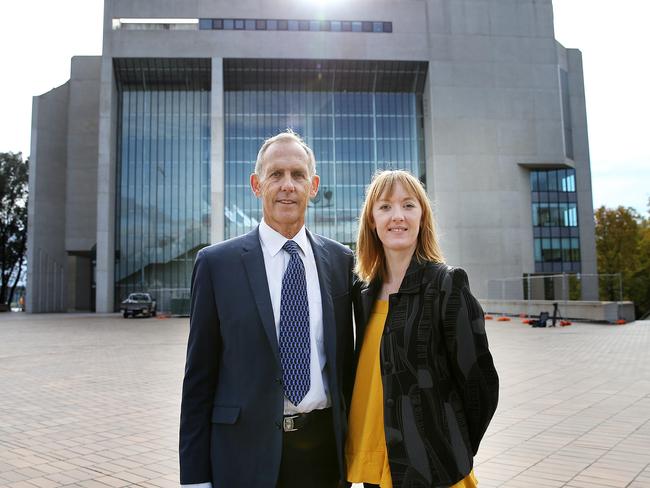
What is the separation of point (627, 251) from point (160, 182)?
43.7 meters

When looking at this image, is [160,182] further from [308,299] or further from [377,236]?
[308,299]

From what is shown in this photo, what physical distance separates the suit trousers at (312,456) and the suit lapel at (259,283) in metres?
0.35

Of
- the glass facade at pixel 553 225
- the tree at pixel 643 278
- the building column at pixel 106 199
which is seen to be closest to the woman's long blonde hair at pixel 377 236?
the building column at pixel 106 199

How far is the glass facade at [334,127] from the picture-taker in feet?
136

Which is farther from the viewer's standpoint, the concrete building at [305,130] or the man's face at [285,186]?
the concrete building at [305,130]

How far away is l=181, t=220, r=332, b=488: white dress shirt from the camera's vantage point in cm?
224

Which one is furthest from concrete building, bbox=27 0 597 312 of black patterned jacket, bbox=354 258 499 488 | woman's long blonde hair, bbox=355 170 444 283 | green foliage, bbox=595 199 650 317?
black patterned jacket, bbox=354 258 499 488

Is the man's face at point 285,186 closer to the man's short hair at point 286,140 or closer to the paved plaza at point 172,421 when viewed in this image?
the man's short hair at point 286,140

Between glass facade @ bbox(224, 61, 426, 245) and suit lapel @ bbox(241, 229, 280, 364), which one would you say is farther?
glass facade @ bbox(224, 61, 426, 245)

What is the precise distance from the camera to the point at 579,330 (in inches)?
720

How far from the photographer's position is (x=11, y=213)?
51.0 m

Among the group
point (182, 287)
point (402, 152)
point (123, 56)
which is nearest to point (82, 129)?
point (123, 56)

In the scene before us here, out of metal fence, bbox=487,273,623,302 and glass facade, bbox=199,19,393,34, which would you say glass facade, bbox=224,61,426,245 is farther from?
metal fence, bbox=487,273,623,302

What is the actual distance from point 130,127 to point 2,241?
20.6m
